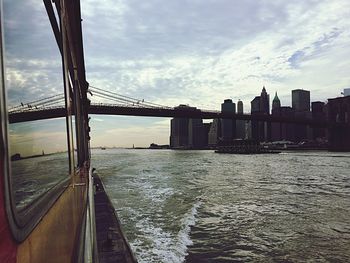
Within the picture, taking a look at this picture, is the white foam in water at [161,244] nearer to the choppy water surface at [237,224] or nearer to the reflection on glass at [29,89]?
the choppy water surface at [237,224]

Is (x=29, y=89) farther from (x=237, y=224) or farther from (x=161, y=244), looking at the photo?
(x=237, y=224)

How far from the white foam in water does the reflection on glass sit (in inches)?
357

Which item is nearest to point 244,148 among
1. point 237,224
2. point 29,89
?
point 237,224

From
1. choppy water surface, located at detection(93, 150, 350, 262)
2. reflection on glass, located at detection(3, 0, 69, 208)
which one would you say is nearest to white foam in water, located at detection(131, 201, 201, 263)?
choppy water surface, located at detection(93, 150, 350, 262)

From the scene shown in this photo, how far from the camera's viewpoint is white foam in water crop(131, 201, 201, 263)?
34.0 feet

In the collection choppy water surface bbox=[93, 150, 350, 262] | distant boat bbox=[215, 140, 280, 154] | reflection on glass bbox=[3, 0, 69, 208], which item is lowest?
distant boat bbox=[215, 140, 280, 154]

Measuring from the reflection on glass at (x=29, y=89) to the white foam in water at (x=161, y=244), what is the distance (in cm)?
907

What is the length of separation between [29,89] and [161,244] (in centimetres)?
1113

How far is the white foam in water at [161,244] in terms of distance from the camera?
34.0 feet

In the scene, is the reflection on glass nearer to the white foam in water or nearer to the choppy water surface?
the white foam in water

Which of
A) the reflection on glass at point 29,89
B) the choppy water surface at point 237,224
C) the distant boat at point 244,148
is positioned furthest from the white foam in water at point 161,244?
the distant boat at point 244,148

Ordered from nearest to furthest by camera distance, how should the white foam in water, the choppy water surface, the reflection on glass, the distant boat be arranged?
1. the reflection on glass
2. the white foam in water
3. the choppy water surface
4. the distant boat

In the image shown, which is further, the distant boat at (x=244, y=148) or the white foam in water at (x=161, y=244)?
the distant boat at (x=244, y=148)

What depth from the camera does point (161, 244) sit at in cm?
1168
